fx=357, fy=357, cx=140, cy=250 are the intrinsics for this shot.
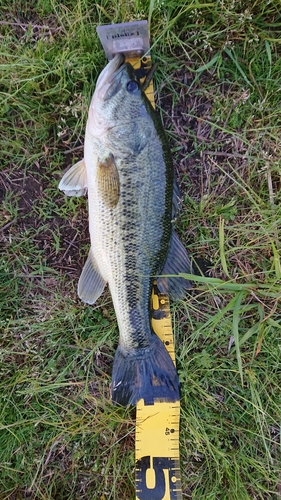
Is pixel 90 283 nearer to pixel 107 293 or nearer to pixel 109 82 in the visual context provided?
pixel 107 293

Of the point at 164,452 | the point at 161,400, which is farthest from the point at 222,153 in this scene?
the point at 164,452

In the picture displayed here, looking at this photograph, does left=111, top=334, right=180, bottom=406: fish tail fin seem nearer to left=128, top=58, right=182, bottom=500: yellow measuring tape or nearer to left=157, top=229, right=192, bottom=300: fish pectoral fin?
left=128, top=58, right=182, bottom=500: yellow measuring tape

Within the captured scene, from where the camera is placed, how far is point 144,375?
2.38m

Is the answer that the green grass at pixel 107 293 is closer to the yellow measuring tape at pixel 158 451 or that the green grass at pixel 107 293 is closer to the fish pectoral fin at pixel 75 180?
the yellow measuring tape at pixel 158 451

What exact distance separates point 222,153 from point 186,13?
96cm

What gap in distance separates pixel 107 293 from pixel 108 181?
2.80ft

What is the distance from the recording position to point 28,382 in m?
2.50

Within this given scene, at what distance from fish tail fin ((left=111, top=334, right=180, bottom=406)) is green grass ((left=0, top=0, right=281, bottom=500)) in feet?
0.44

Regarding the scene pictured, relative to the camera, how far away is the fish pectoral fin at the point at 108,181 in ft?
6.70

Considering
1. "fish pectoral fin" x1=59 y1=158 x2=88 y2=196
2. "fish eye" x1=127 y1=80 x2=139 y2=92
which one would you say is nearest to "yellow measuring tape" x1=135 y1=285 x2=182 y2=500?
"fish pectoral fin" x1=59 y1=158 x2=88 y2=196

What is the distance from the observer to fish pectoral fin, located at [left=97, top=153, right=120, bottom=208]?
80.4 inches

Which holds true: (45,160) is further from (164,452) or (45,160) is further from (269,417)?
(269,417)

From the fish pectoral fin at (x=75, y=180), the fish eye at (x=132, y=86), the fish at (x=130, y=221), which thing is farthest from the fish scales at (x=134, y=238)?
the fish eye at (x=132, y=86)

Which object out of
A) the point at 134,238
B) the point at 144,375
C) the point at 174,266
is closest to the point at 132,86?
the point at 134,238
